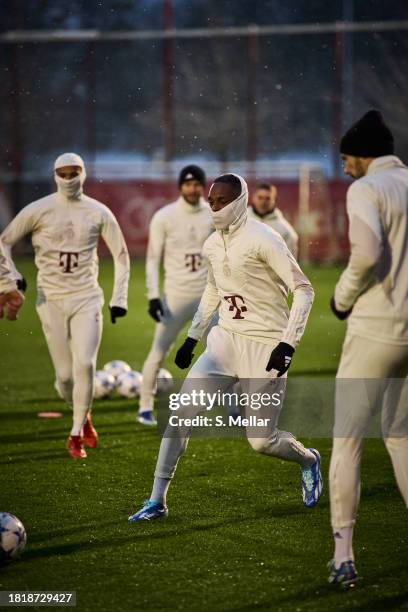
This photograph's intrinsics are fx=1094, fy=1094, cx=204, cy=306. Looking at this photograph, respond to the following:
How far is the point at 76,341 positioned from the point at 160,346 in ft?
5.77

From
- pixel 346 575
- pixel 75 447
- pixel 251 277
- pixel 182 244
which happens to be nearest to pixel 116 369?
pixel 182 244

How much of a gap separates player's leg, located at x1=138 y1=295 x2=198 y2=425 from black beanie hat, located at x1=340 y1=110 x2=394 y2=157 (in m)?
5.21

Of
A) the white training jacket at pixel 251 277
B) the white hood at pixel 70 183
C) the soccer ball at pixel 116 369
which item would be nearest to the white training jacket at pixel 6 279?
the white hood at pixel 70 183

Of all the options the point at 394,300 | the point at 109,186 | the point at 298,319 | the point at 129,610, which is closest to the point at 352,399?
the point at 394,300

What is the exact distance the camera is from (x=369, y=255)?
18.1ft

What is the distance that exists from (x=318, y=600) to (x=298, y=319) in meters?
1.77

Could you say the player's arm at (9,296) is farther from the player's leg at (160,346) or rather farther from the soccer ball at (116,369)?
the soccer ball at (116,369)

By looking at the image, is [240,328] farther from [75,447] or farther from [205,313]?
[75,447]

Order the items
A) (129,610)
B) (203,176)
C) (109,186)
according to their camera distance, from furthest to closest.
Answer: (109,186), (203,176), (129,610)

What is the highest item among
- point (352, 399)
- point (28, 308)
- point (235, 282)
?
point (235, 282)

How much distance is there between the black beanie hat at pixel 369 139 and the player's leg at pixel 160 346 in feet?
17.1

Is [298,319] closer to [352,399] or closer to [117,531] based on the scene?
[352,399]

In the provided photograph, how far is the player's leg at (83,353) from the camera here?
911cm

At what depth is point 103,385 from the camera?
1204 centimetres
